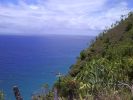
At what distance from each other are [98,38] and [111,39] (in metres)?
2.55

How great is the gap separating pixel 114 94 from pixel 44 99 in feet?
2.59

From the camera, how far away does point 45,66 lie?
14212 cm

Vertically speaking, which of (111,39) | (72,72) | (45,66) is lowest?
(45,66)

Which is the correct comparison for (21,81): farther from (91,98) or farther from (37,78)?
(91,98)

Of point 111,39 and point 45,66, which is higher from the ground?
point 111,39

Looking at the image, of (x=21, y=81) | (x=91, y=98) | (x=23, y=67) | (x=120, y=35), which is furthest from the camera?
(x=23, y=67)

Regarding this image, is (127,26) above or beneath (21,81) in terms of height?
above

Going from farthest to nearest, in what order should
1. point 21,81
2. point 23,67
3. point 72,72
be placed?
point 23,67 → point 21,81 → point 72,72

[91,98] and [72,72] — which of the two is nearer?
[91,98]

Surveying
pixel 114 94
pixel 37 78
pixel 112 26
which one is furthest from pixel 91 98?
pixel 37 78

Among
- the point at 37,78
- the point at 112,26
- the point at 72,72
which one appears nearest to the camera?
the point at 72,72

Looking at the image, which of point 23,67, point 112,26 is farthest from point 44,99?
point 23,67

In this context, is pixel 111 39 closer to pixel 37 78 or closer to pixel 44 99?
pixel 44 99

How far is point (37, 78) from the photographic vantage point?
111m
